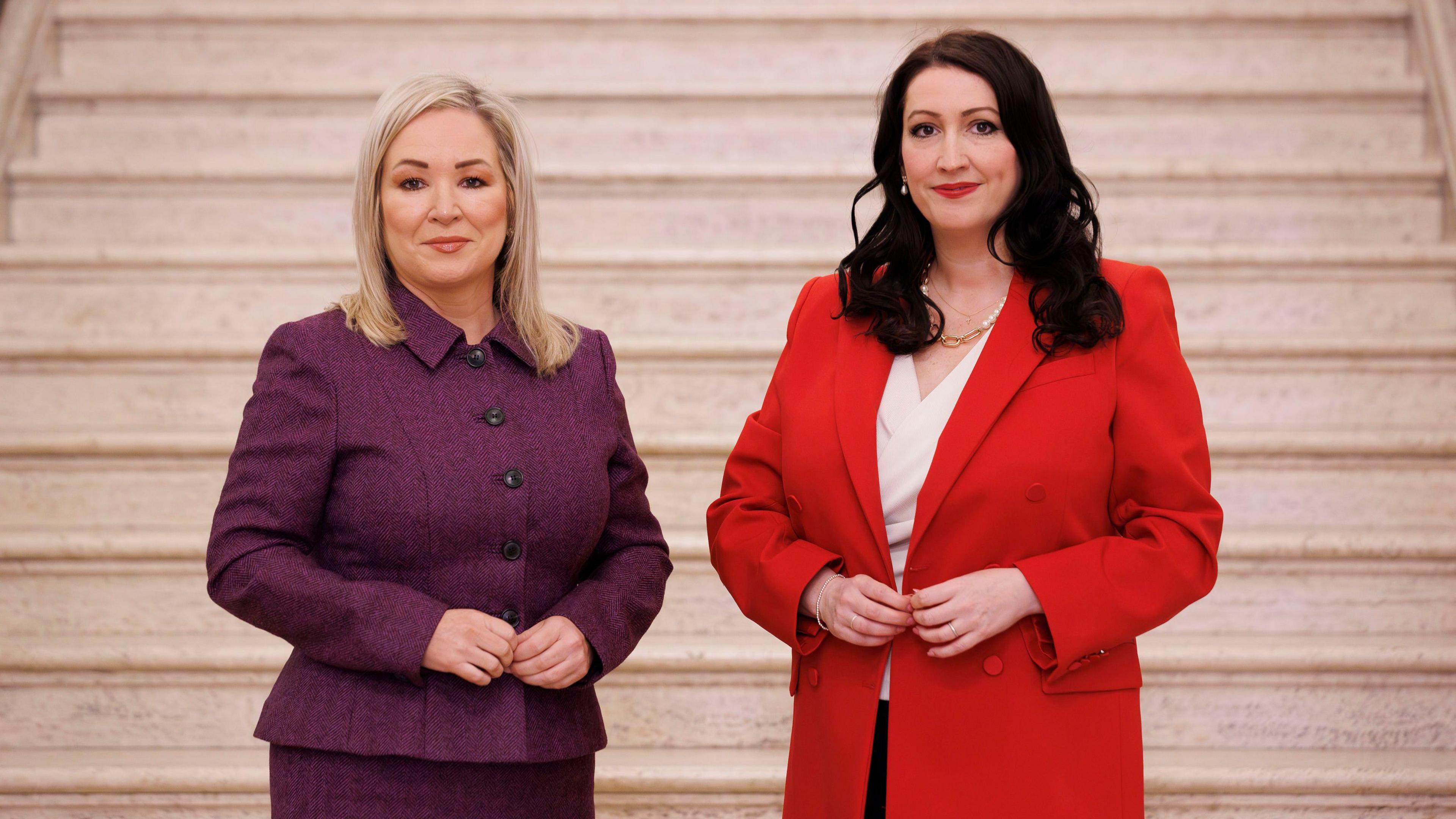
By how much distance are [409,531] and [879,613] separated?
593 mm

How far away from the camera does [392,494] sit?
151 centimetres

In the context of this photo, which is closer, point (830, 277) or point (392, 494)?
point (392, 494)

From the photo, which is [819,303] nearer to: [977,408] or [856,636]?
[977,408]

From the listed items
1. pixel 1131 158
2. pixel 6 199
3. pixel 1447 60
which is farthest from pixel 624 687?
pixel 1447 60

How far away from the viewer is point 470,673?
146 centimetres

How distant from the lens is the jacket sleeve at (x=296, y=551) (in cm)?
145

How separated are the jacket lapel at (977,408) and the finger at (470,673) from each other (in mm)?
550

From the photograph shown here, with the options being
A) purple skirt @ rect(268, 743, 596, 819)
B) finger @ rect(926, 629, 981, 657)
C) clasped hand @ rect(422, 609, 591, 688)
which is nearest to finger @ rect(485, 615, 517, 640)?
clasped hand @ rect(422, 609, 591, 688)

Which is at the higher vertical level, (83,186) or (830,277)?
(83,186)

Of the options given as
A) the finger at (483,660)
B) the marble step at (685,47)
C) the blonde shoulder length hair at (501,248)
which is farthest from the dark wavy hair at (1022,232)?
the marble step at (685,47)

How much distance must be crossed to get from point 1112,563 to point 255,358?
7.05 feet

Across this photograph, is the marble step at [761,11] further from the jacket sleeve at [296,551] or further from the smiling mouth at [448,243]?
the jacket sleeve at [296,551]

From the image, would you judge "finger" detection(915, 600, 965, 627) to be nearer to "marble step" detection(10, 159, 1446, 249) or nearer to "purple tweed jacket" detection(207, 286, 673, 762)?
"purple tweed jacket" detection(207, 286, 673, 762)

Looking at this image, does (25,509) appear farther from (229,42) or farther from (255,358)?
(229,42)
